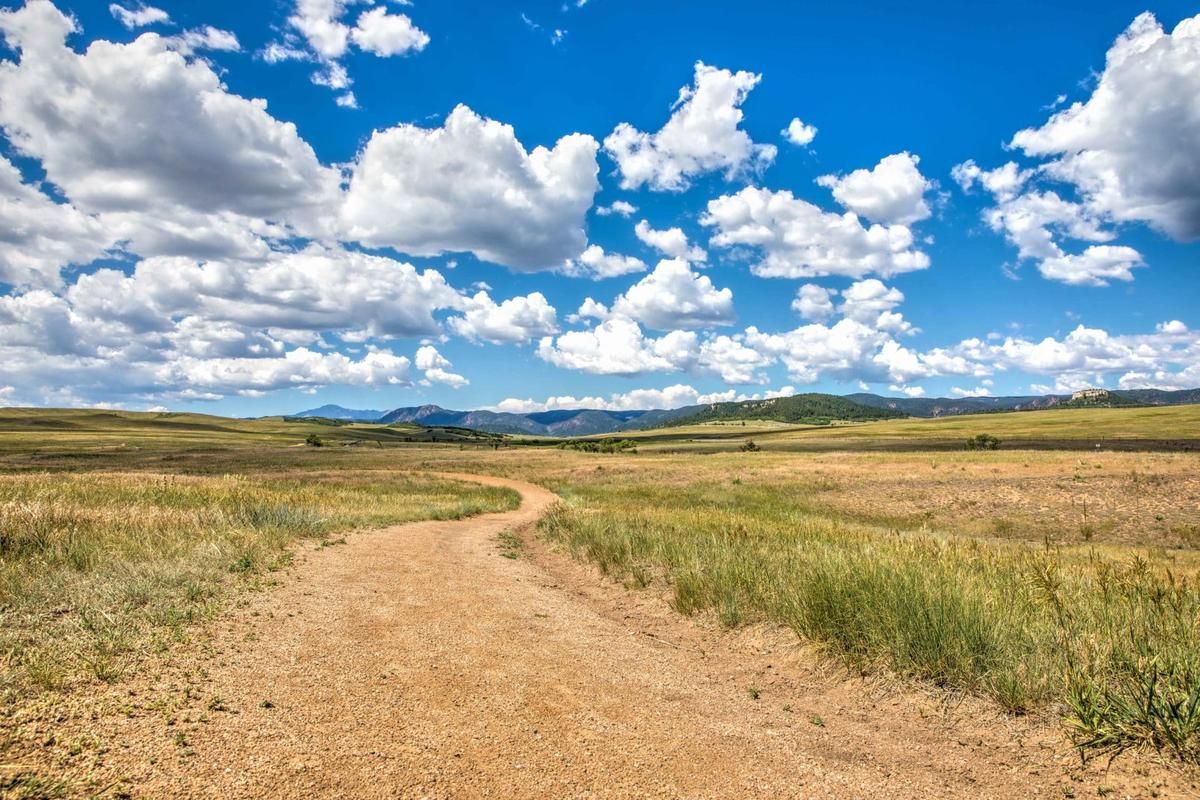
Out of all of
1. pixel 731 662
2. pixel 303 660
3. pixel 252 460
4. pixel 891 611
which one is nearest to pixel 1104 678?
pixel 891 611

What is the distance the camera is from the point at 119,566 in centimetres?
959

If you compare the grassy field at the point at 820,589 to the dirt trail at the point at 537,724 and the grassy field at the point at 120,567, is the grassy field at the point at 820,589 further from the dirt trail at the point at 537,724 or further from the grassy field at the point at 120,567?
the dirt trail at the point at 537,724

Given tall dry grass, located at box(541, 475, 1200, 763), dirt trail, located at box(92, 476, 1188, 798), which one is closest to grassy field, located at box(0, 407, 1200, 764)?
tall dry grass, located at box(541, 475, 1200, 763)

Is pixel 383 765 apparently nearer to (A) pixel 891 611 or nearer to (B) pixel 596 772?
(B) pixel 596 772

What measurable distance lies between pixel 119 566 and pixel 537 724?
8373 mm

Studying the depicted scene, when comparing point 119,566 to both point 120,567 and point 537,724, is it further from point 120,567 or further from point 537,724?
point 537,724

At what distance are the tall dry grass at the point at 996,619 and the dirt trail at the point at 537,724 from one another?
0.44 meters

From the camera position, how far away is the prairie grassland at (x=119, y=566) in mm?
6109

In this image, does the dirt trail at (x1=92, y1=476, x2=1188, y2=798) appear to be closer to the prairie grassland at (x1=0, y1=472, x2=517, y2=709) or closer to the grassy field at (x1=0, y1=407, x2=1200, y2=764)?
the grassy field at (x1=0, y1=407, x2=1200, y2=764)

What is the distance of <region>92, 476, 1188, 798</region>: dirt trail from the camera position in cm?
463

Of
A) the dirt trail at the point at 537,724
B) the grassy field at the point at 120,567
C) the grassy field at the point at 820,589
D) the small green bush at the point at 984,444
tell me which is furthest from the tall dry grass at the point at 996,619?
the small green bush at the point at 984,444

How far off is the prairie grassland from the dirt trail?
925mm

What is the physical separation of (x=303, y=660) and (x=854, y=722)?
20.8 feet

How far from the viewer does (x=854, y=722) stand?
629 centimetres
